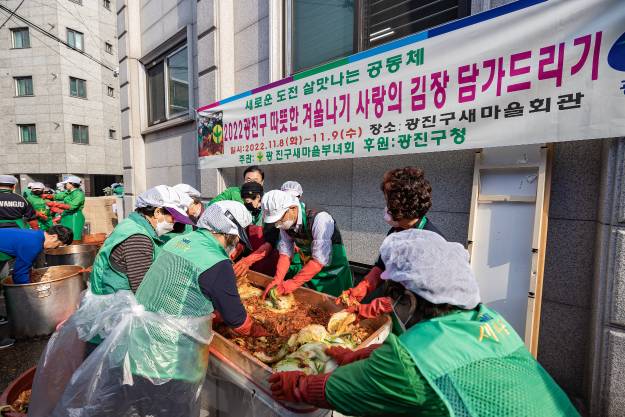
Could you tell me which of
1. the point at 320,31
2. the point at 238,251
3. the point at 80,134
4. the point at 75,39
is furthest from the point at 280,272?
the point at 75,39

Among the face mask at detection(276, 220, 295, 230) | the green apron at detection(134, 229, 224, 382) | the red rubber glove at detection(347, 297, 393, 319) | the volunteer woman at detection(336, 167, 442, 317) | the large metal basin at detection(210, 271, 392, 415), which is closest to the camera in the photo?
the large metal basin at detection(210, 271, 392, 415)

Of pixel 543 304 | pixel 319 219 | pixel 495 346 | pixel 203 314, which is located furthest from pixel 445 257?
pixel 543 304

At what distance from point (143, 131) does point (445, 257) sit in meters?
8.95

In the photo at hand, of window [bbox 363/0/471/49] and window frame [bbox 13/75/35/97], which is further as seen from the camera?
window frame [bbox 13/75/35/97]

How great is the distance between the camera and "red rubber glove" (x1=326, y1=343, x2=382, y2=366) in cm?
154

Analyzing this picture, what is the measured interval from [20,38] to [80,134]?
22.3ft

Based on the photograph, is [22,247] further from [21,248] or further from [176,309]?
[176,309]

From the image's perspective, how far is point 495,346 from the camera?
104 cm

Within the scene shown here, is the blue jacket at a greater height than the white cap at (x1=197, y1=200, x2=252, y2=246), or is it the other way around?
the white cap at (x1=197, y1=200, x2=252, y2=246)

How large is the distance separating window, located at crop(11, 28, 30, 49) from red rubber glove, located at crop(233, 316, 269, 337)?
92.3 ft

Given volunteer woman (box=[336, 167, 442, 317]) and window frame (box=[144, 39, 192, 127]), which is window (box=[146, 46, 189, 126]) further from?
volunteer woman (box=[336, 167, 442, 317])

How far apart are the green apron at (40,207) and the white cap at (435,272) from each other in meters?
8.88

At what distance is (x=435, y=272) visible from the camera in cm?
112

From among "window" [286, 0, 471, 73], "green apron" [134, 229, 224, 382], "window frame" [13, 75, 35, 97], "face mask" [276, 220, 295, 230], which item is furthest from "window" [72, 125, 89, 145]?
"green apron" [134, 229, 224, 382]
